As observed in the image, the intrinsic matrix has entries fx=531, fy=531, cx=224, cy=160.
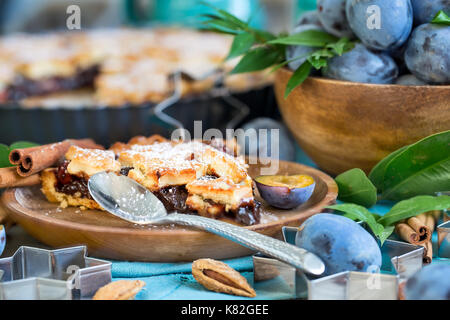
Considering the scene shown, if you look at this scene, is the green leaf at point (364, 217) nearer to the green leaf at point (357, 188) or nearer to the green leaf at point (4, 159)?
the green leaf at point (357, 188)

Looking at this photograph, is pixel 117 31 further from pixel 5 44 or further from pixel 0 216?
pixel 0 216

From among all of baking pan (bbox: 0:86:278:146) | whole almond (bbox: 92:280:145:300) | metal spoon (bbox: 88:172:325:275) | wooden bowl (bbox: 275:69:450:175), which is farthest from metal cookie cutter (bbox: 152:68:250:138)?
whole almond (bbox: 92:280:145:300)

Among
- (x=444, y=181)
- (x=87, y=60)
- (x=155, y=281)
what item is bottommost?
(x=155, y=281)

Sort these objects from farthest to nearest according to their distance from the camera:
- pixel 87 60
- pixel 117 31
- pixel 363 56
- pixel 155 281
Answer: pixel 117 31, pixel 87 60, pixel 363 56, pixel 155 281
